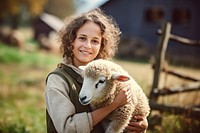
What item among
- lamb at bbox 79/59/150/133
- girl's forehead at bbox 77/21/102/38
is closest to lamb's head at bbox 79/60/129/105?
lamb at bbox 79/59/150/133

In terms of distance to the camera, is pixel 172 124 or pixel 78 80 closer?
pixel 78 80

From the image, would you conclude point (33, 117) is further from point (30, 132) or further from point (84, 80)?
point (84, 80)

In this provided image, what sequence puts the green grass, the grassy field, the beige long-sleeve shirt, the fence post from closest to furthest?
1. the beige long-sleeve shirt
2. the grassy field
3. the green grass
4. the fence post

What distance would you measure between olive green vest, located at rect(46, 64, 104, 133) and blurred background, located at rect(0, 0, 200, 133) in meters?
0.79

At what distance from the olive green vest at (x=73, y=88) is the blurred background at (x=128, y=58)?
0.79 m

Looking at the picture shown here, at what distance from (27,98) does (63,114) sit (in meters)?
5.46

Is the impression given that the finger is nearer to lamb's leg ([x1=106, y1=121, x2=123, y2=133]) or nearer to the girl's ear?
lamb's leg ([x1=106, y1=121, x2=123, y2=133])

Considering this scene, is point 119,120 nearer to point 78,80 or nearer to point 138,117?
point 138,117

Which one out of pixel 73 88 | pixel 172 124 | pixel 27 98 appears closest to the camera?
pixel 73 88

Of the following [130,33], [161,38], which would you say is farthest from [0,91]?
[130,33]

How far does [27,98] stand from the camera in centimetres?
792

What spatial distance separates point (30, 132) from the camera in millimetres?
4906

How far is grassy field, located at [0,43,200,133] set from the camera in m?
4.87

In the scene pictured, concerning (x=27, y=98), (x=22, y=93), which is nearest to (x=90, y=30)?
(x=27, y=98)
